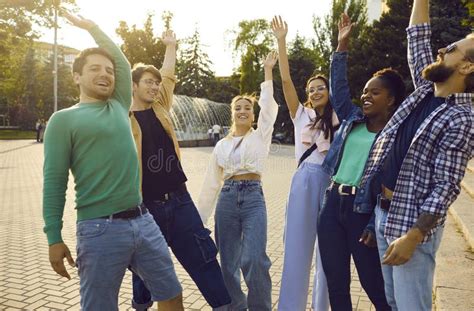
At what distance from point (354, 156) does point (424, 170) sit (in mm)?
874

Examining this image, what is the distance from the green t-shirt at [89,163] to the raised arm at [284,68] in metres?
1.70

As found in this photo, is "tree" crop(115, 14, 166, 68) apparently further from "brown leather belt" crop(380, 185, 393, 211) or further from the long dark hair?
"brown leather belt" crop(380, 185, 393, 211)

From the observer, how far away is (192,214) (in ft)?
11.4

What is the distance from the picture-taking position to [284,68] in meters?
3.90

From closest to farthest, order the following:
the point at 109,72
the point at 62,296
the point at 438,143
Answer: the point at 438,143 < the point at 109,72 < the point at 62,296

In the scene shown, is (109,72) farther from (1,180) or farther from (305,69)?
(305,69)

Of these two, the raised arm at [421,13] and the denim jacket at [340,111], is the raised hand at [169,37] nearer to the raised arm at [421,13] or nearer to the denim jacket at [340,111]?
the denim jacket at [340,111]

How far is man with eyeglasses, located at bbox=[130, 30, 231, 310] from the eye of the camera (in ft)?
11.1

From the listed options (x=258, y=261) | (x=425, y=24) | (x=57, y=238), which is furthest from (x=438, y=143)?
(x=57, y=238)

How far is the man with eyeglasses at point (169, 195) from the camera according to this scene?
3.37 m

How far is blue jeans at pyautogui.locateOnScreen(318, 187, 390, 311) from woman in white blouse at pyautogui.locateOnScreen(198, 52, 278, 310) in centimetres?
68

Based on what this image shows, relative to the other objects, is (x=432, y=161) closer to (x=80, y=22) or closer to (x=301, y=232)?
(x=301, y=232)

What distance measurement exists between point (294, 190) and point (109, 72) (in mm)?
1786

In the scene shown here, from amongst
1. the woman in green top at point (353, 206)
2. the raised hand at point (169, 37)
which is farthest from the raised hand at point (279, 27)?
the woman in green top at point (353, 206)
